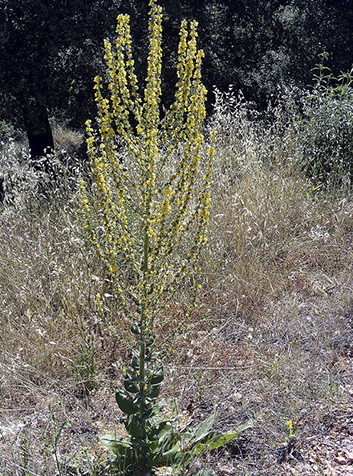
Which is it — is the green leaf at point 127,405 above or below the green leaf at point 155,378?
below

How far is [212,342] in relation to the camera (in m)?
3.01

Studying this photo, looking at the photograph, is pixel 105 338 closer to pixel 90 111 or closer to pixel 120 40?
pixel 120 40

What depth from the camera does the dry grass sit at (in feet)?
7.39

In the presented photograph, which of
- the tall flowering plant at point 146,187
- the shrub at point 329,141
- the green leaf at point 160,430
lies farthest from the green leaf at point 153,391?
the shrub at point 329,141

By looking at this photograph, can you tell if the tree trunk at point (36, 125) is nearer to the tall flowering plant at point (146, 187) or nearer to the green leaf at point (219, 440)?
the tall flowering plant at point (146, 187)

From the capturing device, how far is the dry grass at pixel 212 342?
225 cm

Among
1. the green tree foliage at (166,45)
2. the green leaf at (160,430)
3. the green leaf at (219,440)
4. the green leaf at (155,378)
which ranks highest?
the green tree foliage at (166,45)

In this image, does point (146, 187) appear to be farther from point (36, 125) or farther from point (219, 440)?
point (36, 125)

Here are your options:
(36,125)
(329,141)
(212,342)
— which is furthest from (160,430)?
(36,125)

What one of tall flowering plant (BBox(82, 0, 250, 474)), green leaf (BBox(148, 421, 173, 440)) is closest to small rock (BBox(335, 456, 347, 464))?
tall flowering plant (BBox(82, 0, 250, 474))

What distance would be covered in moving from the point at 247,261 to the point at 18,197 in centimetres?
205

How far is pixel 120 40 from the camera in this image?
1884 millimetres

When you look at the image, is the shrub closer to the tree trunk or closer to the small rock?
the small rock

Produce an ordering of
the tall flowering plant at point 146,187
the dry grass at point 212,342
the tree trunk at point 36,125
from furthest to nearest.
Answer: the tree trunk at point 36,125 < the dry grass at point 212,342 < the tall flowering plant at point 146,187
